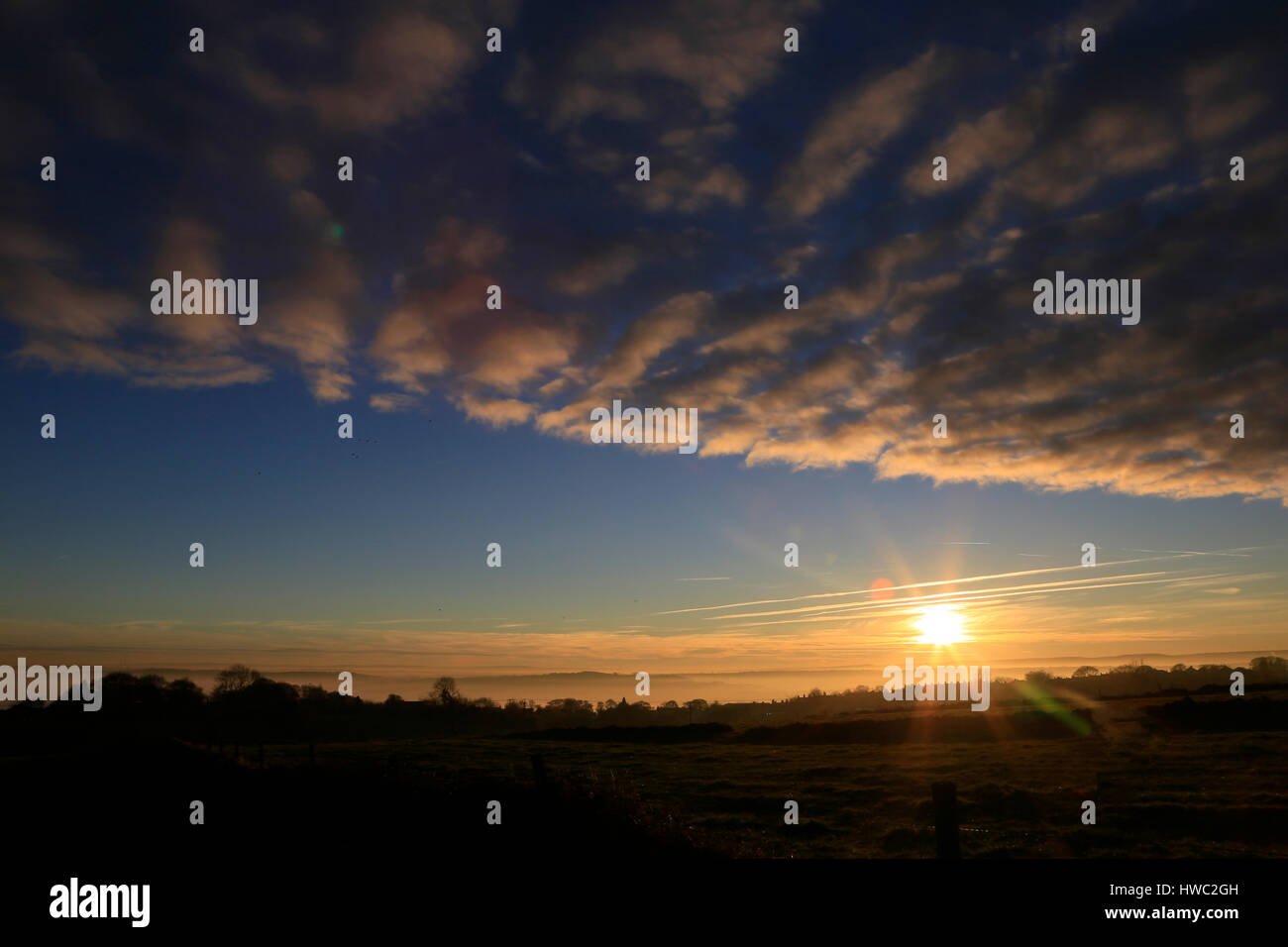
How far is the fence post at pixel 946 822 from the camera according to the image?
9844 millimetres

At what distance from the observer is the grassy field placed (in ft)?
74.0

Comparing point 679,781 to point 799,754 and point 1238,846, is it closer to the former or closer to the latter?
point 799,754

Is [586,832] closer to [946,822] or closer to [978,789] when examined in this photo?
[946,822]

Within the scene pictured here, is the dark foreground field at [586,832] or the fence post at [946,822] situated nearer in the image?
the dark foreground field at [586,832]

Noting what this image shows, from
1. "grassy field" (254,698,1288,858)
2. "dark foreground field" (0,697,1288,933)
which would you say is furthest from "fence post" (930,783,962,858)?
"grassy field" (254,698,1288,858)

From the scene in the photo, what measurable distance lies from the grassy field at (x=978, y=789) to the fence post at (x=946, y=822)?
6933mm

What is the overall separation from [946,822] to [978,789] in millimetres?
26408

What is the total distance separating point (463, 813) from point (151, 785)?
13.5 meters

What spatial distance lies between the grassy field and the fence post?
6933 millimetres

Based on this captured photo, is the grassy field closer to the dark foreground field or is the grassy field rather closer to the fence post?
the dark foreground field

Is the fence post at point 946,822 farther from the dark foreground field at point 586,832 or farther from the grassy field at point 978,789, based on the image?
the grassy field at point 978,789

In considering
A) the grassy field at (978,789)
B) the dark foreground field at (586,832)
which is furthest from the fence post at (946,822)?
the grassy field at (978,789)
